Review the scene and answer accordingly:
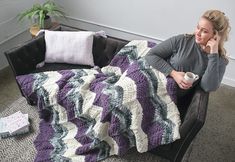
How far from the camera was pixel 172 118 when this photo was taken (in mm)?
1708

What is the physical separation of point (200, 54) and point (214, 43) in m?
0.13

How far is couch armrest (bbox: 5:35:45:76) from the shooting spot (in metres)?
2.09

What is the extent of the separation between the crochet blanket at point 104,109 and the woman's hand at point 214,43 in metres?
0.34

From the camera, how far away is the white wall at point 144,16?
2479 millimetres

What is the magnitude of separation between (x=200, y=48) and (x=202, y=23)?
16cm

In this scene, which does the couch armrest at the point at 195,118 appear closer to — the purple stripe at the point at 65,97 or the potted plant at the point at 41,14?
the purple stripe at the point at 65,97

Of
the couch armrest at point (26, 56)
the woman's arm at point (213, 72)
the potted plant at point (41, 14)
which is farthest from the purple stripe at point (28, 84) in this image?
the woman's arm at point (213, 72)

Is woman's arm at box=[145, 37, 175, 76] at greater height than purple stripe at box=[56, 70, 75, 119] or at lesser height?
greater

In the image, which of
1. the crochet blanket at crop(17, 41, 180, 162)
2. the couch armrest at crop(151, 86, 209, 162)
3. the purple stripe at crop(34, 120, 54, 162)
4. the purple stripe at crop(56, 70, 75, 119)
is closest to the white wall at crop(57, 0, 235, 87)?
the crochet blanket at crop(17, 41, 180, 162)

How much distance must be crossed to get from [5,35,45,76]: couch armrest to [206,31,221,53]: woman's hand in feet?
4.23

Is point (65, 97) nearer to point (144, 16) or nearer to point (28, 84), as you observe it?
point (28, 84)

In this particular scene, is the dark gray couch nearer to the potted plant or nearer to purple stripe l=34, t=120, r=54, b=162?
the potted plant

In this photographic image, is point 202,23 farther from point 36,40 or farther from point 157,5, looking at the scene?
point 36,40

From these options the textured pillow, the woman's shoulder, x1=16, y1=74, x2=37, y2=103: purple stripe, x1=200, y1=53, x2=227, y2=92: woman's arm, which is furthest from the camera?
the textured pillow
